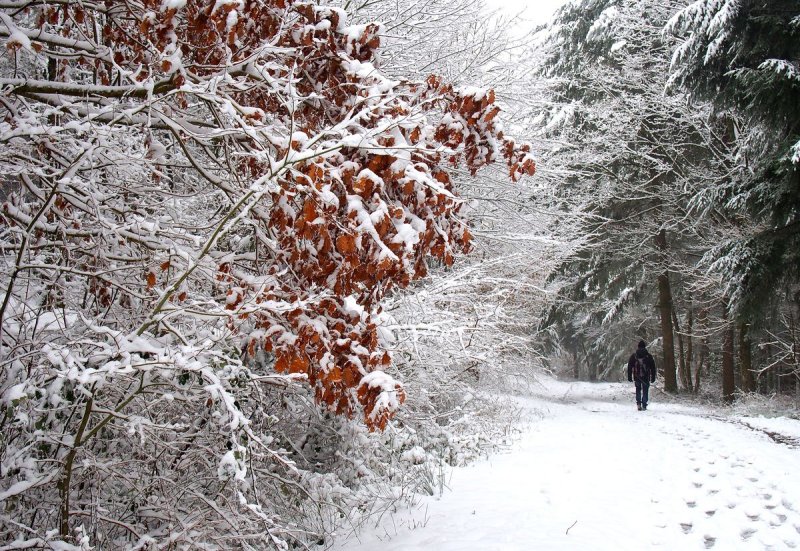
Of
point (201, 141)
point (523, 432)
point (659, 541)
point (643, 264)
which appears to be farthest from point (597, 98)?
point (201, 141)

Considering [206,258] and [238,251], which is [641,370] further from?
[206,258]

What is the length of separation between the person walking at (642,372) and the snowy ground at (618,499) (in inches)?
171

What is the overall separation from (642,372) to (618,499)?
9.13 metres

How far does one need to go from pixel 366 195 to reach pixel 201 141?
1.20m

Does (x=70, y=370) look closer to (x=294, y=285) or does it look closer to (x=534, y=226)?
(x=294, y=285)

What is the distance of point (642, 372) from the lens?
14062 mm

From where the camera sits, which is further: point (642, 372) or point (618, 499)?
point (642, 372)

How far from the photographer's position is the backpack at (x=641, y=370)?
45.9ft

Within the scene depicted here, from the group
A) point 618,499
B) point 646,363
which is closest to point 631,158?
point 646,363

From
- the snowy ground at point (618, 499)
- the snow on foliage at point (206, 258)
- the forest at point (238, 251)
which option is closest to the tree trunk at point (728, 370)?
the snowy ground at point (618, 499)

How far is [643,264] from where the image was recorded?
18.3 m

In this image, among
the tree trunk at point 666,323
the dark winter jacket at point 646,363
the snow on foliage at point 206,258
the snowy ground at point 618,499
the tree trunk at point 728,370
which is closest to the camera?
the snow on foliage at point 206,258

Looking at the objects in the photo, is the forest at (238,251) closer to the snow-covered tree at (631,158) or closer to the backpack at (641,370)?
the backpack at (641,370)

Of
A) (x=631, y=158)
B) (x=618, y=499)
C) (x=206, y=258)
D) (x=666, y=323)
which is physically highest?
(x=631, y=158)
